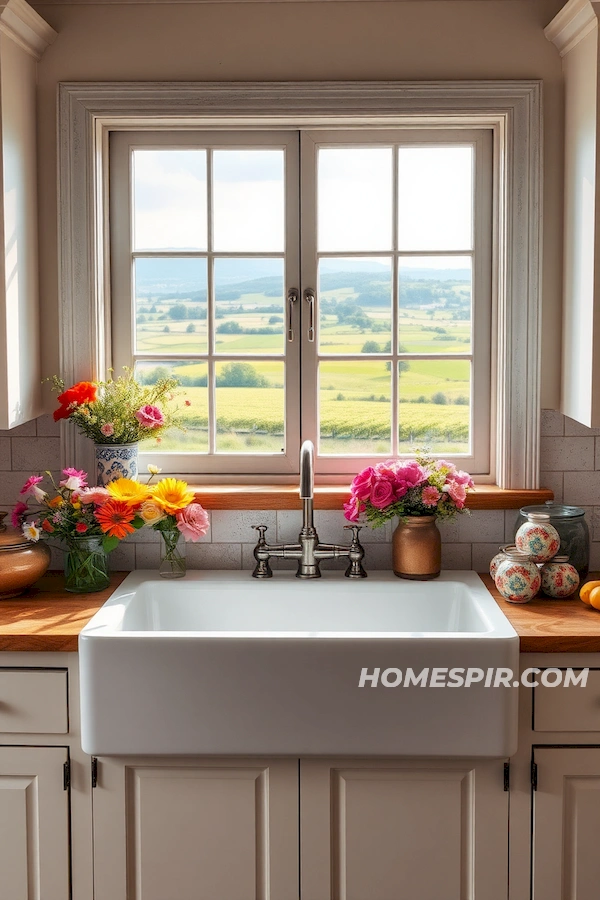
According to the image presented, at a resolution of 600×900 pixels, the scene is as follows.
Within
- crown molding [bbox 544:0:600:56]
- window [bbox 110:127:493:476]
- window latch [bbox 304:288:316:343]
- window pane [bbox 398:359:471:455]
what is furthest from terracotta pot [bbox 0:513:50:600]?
crown molding [bbox 544:0:600:56]

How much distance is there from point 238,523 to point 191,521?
0.77 ft

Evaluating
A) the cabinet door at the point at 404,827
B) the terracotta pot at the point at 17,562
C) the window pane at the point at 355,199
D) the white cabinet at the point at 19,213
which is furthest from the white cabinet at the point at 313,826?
the window pane at the point at 355,199

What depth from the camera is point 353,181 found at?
2.73 meters

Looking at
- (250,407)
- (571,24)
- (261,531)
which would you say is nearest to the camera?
(571,24)


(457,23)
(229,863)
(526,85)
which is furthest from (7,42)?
(229,863)

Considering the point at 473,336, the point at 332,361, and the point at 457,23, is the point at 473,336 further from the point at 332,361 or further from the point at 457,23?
the point at 457,23

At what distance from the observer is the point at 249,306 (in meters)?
2.78

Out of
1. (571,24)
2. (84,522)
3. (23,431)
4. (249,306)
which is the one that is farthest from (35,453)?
(571,24)

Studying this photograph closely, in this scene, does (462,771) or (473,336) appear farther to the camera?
(473,336)

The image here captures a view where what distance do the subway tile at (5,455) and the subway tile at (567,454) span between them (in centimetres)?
153

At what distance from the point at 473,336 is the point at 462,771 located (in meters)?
1.25

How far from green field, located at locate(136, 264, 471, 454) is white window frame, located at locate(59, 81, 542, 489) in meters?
0.15

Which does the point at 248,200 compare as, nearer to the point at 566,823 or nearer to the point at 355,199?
the point at 355,199

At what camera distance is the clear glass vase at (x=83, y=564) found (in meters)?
2.47
